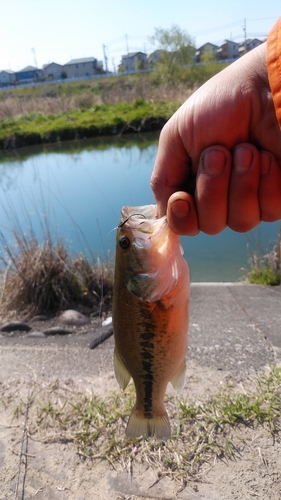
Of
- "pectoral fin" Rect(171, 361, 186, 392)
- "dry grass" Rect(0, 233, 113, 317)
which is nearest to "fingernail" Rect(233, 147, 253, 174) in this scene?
"pectoral fin" Rect(171, 361, 186, 392)

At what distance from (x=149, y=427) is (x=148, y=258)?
29.9 inches

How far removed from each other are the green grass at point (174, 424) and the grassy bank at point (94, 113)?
1698 centimetres

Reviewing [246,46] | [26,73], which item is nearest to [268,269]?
[246,46]

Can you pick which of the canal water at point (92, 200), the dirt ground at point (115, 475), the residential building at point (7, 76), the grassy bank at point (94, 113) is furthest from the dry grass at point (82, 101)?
the residential building at point (7, 76)

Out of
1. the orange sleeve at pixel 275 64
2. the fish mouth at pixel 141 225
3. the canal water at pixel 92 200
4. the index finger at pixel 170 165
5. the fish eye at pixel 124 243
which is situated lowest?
the canal water at pixel 92 200

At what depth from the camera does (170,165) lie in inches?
68.5

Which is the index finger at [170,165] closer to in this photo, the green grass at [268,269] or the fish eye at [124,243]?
the fish eye at [124,243]

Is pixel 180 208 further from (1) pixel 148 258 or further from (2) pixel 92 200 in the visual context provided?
(2) pixel 92 200

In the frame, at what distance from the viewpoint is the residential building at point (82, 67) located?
77.2 meters

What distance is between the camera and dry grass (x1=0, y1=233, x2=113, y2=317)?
17.1 ft

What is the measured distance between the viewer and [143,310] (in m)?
1.71

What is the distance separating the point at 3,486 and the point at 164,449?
0.98 m

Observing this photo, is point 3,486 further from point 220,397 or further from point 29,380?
point 220,397

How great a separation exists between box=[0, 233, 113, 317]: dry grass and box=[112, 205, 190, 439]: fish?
338 centimetres
